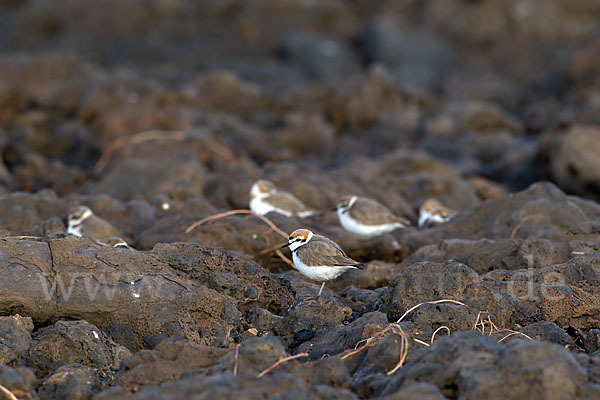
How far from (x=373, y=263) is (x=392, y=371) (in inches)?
144

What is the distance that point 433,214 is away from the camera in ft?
39.1

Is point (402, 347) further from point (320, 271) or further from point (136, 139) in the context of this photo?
point (136, 139)

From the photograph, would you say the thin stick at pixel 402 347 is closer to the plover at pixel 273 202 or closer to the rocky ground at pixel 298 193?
the rocky ground at pixel 298 193

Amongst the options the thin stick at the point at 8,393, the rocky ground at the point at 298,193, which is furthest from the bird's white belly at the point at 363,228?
the thin stick at the point at 8,393

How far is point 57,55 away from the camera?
2272 cm

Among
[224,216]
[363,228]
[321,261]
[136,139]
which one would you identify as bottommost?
[136,139]

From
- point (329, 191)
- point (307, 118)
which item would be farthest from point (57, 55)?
point (329, 191)

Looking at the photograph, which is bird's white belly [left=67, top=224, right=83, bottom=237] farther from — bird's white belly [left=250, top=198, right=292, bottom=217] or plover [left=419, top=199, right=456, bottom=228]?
plover [left=419, top=199, right=456, bottom=228]

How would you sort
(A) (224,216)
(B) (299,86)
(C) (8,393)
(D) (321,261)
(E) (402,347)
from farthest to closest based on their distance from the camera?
1. (B) (299,86)
2. (A) (224,216)
3. (D) (321,261)
4. (E) (402,347)
5. (C) (8,393)

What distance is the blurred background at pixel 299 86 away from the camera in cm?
1736

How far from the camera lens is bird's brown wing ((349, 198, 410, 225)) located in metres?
10.9

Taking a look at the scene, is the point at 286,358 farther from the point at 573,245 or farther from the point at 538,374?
the point at 573,245

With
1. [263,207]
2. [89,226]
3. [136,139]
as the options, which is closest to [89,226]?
[89,226]

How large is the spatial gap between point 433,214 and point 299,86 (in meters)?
15.3
